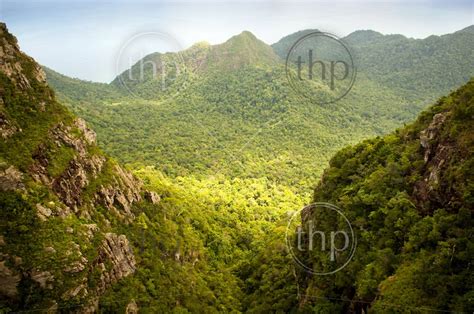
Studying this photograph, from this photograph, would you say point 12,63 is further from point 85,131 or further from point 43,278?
point 43,278

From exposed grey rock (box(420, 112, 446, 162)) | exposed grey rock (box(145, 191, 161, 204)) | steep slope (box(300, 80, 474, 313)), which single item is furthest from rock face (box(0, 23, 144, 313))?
exposed grey rock (box(420, 112, 446, 162))

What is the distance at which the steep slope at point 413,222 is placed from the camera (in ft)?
83.5

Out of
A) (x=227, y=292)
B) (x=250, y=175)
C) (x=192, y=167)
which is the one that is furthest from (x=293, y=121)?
(x=227, y=292)

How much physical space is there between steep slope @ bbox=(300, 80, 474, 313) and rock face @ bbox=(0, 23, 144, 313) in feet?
64.0

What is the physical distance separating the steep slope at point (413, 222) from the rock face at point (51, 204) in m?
19.5

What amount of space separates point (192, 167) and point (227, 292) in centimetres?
6681

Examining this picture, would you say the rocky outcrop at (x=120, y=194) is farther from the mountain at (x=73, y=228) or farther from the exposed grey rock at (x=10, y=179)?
the exposed grey rock at (x=10, y=179)

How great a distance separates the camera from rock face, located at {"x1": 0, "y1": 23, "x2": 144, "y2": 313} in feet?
98.8

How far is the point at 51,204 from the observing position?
33812mm

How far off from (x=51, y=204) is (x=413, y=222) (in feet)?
96.5

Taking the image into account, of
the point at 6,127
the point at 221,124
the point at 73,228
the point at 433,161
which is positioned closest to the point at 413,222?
the point at 433,161

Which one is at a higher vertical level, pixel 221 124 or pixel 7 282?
pixel 221 124

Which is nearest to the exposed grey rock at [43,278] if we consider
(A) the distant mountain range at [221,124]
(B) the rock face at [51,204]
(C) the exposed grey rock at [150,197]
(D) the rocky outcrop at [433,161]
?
(B) the rock face at [51,204]

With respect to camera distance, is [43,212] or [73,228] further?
[73,228]
